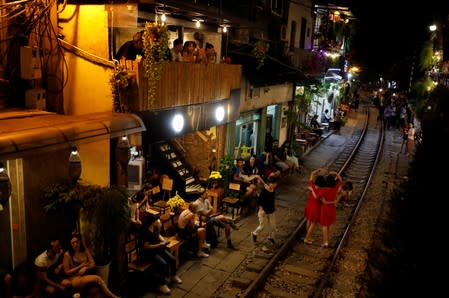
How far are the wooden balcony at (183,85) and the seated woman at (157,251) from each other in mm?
2567

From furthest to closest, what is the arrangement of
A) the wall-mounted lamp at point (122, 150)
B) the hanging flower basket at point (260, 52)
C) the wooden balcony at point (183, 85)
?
the hanging flower basket at point (260, 52) < the wooden balcony at point (183, 85) < the wall-mounted lamp at point (122, 150)

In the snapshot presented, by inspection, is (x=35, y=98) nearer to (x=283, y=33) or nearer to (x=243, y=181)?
(x=243, y=181)

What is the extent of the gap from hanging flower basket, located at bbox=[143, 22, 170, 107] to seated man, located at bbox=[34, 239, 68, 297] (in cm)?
400

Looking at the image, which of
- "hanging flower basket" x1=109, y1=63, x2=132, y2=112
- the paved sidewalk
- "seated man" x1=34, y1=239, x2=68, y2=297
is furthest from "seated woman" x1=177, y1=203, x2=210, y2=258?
"seated man" x1=34, y1=239, x2=68, y2=297

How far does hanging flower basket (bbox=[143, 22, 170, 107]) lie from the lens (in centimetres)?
902

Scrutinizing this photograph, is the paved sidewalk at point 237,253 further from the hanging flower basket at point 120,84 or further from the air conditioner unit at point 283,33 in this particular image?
the air conditioner unit at point 283,33

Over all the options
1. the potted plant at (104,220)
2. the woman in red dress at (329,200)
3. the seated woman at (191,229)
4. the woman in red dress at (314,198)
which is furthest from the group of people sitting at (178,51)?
the woman in red dress at (329,200)

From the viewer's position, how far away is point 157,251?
9.17 m

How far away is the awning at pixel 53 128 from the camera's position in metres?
6.57

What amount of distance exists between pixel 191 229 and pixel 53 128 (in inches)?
176

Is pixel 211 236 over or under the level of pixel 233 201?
under

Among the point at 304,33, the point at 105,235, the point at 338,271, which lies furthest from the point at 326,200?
the point at 304,33

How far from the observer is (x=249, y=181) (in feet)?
48.2

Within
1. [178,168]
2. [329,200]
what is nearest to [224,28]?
[178,168]
